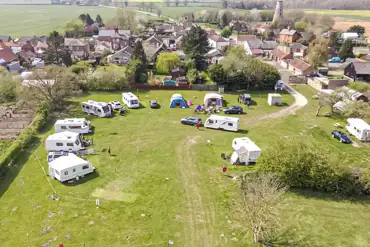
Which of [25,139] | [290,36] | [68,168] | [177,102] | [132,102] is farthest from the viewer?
[290,36]

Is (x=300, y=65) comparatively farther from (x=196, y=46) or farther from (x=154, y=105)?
(x=154, y=105)

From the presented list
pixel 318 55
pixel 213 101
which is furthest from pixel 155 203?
pixel 318 55

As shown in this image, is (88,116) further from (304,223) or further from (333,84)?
(333,84)

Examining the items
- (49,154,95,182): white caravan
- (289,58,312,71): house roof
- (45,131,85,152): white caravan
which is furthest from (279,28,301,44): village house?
(49,154,95,182): white caravan

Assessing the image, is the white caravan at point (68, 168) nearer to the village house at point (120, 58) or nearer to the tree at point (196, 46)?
the tree at point (196, 46)

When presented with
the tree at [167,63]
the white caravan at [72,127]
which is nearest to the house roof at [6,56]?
the tree at [167,63]

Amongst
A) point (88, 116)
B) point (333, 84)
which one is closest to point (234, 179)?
point (88, 116)

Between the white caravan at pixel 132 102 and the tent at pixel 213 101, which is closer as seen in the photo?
the white caravan at pixel 132 102
